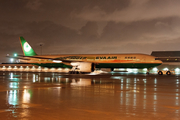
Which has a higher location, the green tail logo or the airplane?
the green tail logo

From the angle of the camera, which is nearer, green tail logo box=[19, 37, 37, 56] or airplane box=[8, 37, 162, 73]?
airplane box=[8, 37, 162, 73]

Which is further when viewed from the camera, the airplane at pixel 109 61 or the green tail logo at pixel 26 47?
the green tail logo at pixel 26 47

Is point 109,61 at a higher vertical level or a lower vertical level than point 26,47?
lower

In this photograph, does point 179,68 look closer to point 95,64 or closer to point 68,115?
point 95,64

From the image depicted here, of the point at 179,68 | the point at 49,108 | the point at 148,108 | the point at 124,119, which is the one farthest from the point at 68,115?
the point at 179,68

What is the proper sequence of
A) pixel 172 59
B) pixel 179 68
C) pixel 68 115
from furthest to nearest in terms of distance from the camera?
pixel 172 59
pixel 179 68
pixel 68 115

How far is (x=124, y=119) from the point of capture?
19.7ft

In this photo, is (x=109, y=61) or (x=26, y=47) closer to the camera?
(x=109, y=61)

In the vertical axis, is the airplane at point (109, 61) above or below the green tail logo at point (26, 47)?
below

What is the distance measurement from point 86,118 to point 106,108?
1.56 metres

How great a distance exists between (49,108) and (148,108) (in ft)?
12.7

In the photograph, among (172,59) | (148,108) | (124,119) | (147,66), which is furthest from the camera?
(172,59)

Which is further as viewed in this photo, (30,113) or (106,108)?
(106,108)

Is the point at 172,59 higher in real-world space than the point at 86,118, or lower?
higher
